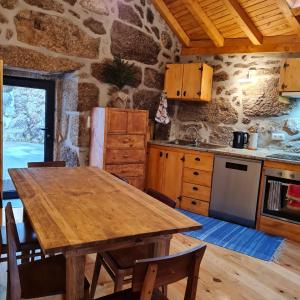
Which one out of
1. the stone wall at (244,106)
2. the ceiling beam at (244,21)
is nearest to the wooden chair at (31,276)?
the stone wall at (244,106)

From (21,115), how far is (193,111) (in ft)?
8.49

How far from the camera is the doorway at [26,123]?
393 cm

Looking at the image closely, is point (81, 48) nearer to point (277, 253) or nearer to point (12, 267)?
point (12, 267)

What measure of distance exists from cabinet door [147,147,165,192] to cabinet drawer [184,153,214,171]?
0.41 metres

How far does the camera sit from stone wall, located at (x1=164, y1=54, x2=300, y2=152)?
387 cm

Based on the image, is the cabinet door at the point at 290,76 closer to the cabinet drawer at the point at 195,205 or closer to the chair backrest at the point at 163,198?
the cabinet drawer at the point at 195,205

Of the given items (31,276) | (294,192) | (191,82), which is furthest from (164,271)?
(191,82)

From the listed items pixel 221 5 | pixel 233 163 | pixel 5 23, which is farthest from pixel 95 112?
pixel 221 5

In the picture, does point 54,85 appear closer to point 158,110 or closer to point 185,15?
point 158,110

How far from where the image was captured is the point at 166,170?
4.18 m

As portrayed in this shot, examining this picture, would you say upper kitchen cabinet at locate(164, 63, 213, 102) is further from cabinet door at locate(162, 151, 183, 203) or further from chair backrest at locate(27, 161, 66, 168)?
chair backrest at locate(27, 161, 66, 168)

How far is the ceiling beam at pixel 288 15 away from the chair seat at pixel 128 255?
318 cm

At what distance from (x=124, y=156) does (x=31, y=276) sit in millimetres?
2427

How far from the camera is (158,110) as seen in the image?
4.55 meters
